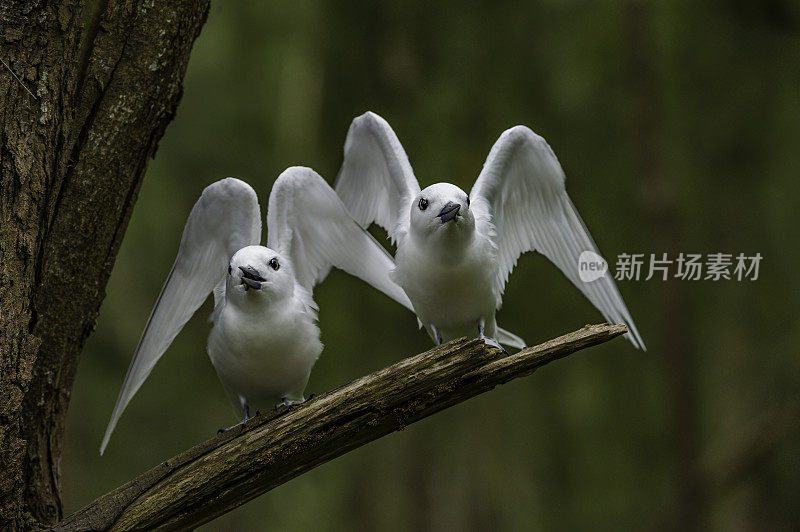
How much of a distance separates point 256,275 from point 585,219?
5.00 meters

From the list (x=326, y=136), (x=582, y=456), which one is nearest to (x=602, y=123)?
(x=326, y=136)

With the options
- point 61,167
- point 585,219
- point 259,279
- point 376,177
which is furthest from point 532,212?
point 585,219

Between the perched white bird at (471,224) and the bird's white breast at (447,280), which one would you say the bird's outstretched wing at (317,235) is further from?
the bird's white breast at (447,280)

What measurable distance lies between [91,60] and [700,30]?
20.1 feet

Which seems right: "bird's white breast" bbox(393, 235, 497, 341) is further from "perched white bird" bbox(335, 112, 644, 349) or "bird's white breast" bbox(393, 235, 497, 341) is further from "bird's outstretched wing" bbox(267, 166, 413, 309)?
"bird's outstretched wing" bbox(267, 166, 413, 309)

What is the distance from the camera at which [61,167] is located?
3.13 m

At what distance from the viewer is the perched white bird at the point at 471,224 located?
11.3 feet

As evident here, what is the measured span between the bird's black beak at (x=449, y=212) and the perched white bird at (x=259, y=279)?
69 centimetres

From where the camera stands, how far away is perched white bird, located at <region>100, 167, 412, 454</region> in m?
3.48

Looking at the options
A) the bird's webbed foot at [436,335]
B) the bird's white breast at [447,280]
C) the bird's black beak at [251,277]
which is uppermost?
the bird's black beak at [251,277]

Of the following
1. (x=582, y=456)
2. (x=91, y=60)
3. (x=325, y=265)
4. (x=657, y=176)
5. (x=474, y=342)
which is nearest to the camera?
(x=474, y=342)

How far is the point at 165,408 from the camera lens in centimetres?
840

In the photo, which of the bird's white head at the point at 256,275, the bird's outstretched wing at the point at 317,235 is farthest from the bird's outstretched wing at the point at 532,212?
the bird's white head at the point at 256,275

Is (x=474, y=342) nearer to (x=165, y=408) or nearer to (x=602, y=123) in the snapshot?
(x=602, y=123)
